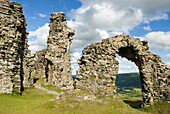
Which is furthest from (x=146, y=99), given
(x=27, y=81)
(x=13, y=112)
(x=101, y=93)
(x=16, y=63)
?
(x=27, y=81)

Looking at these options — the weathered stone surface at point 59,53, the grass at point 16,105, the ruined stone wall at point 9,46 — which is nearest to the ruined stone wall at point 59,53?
the weathered stone surface at point 59,53

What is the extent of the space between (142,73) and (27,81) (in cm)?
2197

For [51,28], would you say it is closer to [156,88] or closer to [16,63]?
[16,63]

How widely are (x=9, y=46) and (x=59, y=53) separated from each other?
45.2 ft

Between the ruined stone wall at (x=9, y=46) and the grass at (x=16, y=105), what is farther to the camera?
the ruined stone wall at (x=9, y=46)

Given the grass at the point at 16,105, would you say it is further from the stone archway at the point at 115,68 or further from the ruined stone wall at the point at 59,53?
the ruined stone wall at the point at 59,53

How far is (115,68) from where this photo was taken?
50.9 feet

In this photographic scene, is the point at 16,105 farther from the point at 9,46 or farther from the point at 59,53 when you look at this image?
the point at 59,53

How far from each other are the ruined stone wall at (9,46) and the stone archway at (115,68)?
11.6m

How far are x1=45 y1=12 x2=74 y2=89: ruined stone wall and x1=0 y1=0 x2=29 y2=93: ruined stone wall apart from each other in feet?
37.2

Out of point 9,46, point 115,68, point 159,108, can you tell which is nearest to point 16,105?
point 9,46

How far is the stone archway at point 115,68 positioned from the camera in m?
14.8

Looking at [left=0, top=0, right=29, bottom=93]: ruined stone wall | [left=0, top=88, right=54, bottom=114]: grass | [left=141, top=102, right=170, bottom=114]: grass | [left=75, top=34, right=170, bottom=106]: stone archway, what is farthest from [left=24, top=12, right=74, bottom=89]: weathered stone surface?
[left=141, top=102, right=170, bottom=114]: grass

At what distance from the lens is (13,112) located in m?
10.9
